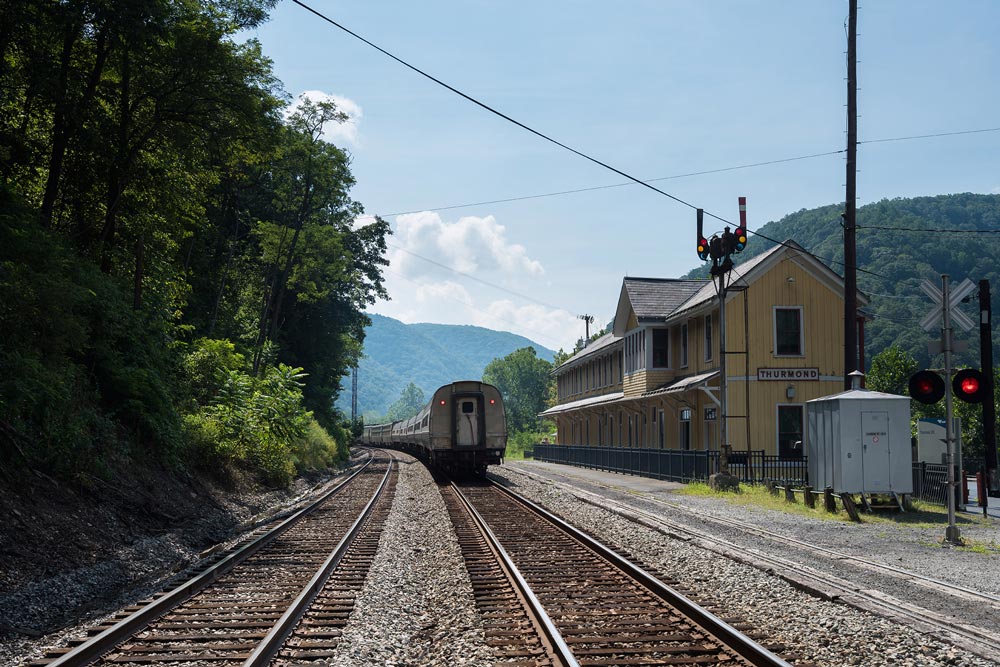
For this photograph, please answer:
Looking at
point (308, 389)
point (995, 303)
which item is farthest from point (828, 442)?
point (995, 303)

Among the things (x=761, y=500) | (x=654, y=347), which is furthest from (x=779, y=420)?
(x=761, y=500)

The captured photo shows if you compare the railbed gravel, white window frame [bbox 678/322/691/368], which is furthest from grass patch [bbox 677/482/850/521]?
white window frame [bbox 678/322/691/368]

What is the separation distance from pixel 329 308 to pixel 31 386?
137 feet

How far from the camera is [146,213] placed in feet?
61.6

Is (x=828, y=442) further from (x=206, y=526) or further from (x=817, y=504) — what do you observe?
(x=206, y=526)

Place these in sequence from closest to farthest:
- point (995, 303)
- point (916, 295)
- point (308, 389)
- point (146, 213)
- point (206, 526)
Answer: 1. point (206, 526)
2. point (146, 213)
3. point (308, 389)
4. point (995, 303)
5. point (916, 295)

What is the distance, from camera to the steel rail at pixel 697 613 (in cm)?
617

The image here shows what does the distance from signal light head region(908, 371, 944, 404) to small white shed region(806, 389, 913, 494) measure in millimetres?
3447

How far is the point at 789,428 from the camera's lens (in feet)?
91.3

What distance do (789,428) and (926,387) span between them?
15.0 metres

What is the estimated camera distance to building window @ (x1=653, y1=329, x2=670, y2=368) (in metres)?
33.3

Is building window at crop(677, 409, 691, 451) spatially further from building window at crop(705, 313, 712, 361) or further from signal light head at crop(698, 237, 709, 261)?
signal light head at crop(698, 237, 709, 261)

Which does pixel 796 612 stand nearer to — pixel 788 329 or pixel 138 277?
pixel 138 277

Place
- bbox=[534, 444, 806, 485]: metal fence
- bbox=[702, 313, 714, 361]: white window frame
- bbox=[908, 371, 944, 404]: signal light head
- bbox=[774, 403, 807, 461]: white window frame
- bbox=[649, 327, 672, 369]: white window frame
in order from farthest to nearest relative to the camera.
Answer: bbox=[649, 327, 672, 369]: white window frame → bbox=[702, 313, 714, 361]: white window frame → bbox=[774, 403, 807, 461]: white window frame → bbox=[534, 444, 806, 485]: metal fence → bbox=[908, 371, 944, 404]: signal light head
